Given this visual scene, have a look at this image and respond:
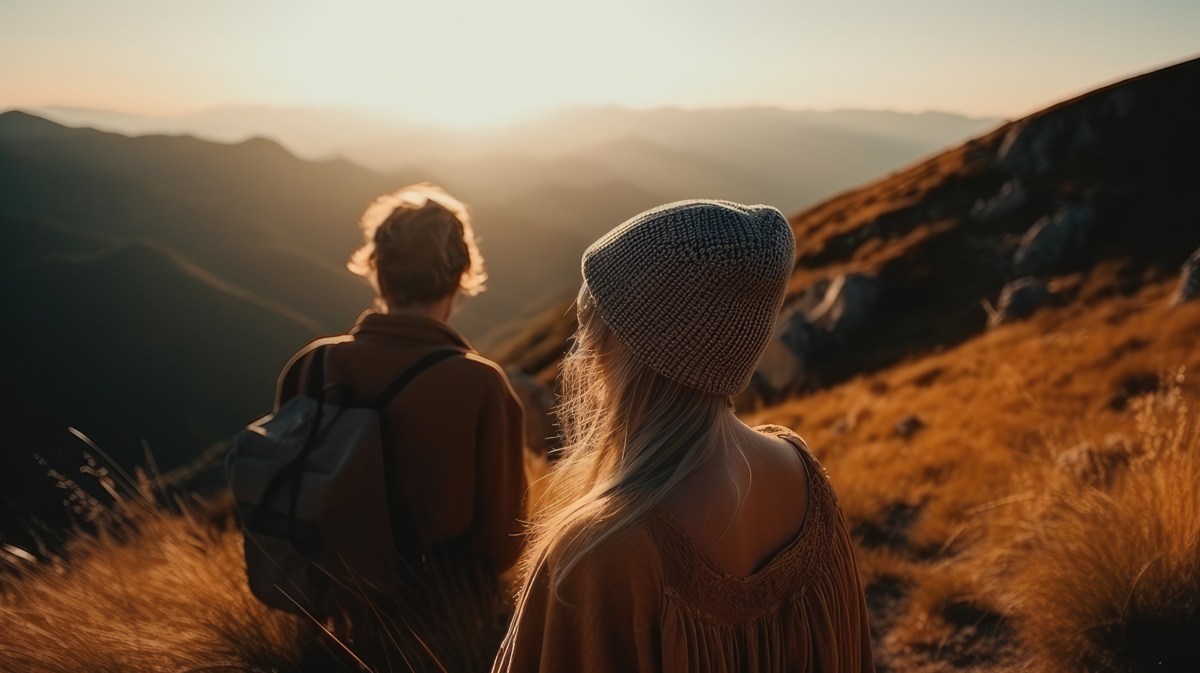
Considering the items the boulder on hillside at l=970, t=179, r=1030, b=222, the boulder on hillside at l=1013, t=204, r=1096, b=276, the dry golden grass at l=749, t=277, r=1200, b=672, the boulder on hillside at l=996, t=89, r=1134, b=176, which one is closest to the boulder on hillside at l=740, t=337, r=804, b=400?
the dry golden grass at l=749, t=277, r=1200, b=672

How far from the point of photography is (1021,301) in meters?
15.3

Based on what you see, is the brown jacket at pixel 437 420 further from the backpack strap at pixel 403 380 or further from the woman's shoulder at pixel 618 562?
the woman's shoulder at pixel 618 562

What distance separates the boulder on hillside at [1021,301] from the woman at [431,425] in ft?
47.8

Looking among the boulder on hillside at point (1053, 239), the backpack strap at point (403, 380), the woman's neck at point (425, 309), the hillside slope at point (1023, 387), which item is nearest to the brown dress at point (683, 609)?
the backpack strap at point (403, 380)

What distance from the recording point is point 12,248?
8450 cm

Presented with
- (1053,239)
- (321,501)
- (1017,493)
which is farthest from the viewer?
(1053,239)

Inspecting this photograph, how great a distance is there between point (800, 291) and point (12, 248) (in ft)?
314

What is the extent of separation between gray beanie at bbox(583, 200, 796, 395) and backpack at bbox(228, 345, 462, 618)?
57.4 inches

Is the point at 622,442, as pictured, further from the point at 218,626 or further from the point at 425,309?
the point at 218,626

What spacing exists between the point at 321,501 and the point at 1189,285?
501 inches

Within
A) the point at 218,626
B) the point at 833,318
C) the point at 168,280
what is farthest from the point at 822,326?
the point at 168,280

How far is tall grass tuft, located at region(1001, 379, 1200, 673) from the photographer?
9.50 ft

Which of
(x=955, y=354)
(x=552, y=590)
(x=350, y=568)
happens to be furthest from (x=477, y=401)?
(x=955, y=354)

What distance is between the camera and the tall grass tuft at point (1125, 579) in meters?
2.90
